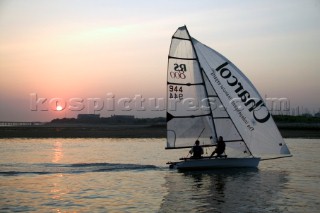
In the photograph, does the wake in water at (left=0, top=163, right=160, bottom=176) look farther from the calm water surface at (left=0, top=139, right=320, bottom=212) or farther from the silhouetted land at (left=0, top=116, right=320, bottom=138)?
the silhouetted land at (left=0, top=116, right=320, bottom=138)

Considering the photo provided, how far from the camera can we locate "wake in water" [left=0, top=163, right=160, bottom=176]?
2583cm

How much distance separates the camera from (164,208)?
642 inches

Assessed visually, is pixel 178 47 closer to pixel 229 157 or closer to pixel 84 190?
pixel 229 157

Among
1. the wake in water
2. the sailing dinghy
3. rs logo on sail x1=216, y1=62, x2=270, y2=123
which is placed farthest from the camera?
rs logo on sail x1=216, y1=62, x2=270, y2=123

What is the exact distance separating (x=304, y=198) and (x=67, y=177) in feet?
40.5

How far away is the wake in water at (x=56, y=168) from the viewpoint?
84.8 ft

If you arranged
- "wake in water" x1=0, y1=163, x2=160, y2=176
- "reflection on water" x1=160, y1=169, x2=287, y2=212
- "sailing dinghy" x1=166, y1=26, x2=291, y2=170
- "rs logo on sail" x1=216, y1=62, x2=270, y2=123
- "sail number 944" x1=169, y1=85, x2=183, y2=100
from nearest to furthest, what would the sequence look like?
"reflection on water" x1=160, y1=169, x2=287, y2=212, "wake in water" x1=0, y1=163, x2=160, y2=176, "sail number 944" x1=169, y1=85, x2=183, y2=100, "sailing dinghy" x1=166, y1=26, x2=291, y2=170, "rs logo on sail" x1=216, y1=62, x2=270, y2=123

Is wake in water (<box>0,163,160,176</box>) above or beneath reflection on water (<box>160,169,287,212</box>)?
above

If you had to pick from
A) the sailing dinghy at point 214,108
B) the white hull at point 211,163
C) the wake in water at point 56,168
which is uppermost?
the sailing dinghy at point 214,108

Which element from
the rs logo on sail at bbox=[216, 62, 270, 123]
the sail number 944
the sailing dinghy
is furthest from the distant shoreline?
the sail number 944

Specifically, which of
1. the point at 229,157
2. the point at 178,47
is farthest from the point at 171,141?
the point at 178,47

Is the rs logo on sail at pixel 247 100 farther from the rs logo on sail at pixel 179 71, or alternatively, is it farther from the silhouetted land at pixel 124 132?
the silhouetted land at pixel 124 132

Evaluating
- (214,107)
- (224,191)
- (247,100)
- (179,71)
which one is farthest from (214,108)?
(224,191)

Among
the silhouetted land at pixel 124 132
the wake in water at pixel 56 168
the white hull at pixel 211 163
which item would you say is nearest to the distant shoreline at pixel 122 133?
the silhouetted land at pixel 124 132
